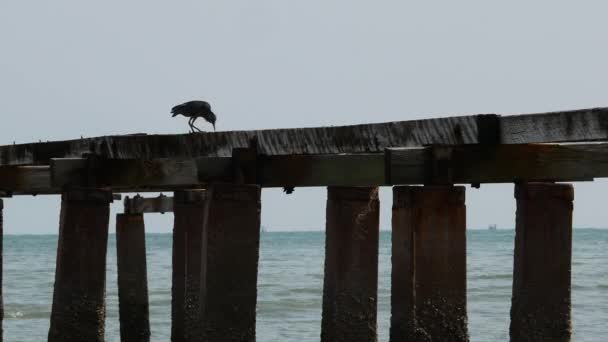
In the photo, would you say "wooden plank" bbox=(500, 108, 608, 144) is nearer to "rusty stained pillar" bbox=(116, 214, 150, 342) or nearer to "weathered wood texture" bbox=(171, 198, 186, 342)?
"weathered wood texture" bbox=(171, 198, 186, 342)

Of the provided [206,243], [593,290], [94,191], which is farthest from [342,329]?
[593,290]

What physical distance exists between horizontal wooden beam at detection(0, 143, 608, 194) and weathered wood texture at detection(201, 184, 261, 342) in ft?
0.84

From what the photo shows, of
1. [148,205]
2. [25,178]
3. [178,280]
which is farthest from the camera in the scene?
[148,205]

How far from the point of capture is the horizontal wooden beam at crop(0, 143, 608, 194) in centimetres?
873

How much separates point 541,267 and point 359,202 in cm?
214

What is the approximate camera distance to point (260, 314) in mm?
26203

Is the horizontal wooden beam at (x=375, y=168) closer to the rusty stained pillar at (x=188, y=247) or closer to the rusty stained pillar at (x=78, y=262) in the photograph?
the rusty stained pillar at (x=78, y=262)

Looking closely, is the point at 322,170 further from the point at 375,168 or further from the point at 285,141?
the point at 375,168

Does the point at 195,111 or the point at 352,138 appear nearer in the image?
the point at 352,138

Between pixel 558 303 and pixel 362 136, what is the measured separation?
1.81 metres

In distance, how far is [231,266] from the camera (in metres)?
9.69

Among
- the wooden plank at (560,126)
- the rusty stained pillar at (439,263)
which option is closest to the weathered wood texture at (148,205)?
the rusty stained pillar at (439,263)

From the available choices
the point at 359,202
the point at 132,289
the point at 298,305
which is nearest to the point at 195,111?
the point at 359,202

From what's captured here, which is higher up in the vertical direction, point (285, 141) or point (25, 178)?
point (285, 141)
